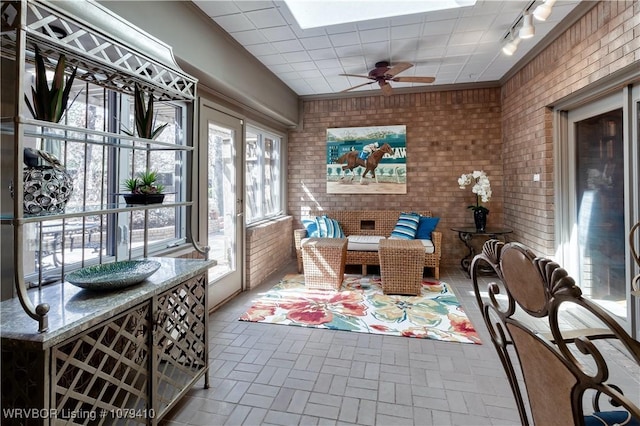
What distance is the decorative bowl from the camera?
147 centimetres

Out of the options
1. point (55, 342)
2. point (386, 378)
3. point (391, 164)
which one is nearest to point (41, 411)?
point (55, 342)

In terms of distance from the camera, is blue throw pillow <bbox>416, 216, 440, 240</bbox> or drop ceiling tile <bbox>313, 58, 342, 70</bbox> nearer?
drop ceiling tile <bbox>313, 58, 342, 70</bbox>

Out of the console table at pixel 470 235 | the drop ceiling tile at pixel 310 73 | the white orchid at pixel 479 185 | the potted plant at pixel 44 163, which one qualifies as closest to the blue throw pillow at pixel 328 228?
the console table at pixel 470 235

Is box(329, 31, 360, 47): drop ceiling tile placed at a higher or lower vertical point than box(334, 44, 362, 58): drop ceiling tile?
lower

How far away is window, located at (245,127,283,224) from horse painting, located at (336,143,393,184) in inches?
43.7

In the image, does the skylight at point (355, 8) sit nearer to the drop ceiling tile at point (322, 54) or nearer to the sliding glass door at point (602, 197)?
the drop ceiling tile at point (322, 54)

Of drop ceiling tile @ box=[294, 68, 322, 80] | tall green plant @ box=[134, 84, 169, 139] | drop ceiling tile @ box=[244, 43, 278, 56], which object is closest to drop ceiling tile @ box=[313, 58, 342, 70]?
drop ceiling tile @ box=[294, 68, 322, 80]

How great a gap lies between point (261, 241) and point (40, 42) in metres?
3.33

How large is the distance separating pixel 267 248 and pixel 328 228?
39.4 inches

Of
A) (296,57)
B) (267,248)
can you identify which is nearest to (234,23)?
(296,57)

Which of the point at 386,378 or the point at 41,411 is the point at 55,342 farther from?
the point at 386,378

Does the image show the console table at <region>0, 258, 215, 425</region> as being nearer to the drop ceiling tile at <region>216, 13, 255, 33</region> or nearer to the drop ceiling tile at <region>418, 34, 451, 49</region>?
the drop ceiling tile at <region>216, 13, 255, 33</region>

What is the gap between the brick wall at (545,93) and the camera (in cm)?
243

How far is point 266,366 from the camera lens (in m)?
2.32
